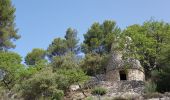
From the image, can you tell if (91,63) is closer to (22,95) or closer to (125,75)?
(125,75)

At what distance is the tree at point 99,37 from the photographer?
38.9m

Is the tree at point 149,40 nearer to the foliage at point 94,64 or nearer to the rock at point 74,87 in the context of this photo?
the foliage at point 94,64

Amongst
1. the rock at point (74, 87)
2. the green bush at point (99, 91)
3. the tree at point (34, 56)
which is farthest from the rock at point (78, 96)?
the tree at point (34, 56)

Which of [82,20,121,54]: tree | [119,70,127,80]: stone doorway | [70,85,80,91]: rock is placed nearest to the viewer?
[70,85,80,91]: rock

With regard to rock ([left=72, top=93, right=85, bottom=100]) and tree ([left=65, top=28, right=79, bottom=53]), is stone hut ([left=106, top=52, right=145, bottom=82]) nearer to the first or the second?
rock ([left=72, top=93, right=85, bottom=100])

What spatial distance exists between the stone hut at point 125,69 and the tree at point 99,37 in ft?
33.5

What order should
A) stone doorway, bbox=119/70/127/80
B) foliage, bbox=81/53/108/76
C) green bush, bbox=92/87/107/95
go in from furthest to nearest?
foliage, bbox=81/53/108/76 < stone doorway, bbox=119/70/127/80 < green bush, bbox=92/87/107/95

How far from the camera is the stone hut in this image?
27484 millimetres

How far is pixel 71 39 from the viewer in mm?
43438

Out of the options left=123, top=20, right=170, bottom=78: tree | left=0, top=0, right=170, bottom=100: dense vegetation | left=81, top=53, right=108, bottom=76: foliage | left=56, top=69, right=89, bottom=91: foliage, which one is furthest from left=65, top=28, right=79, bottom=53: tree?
left=56, top=69, right=89, bottom=91: foliage

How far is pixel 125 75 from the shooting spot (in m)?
28.1

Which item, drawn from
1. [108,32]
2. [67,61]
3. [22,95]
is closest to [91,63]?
[67,61]

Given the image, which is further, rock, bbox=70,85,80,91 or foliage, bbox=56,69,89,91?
rock, bbox=70,85,80,91

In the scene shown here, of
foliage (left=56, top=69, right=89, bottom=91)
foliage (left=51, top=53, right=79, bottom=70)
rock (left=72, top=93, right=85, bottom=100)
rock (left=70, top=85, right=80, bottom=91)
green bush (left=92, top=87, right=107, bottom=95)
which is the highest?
foliage (left=51, top=53, right=79, bottom=70)
